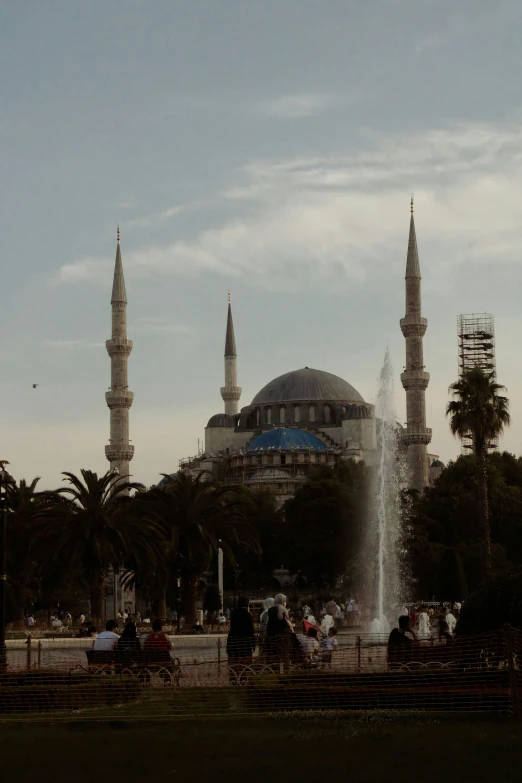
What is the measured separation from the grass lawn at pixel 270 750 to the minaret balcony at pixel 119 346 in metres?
59.8

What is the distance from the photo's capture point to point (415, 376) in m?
67.8

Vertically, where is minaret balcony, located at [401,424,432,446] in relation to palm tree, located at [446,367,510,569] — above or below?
above

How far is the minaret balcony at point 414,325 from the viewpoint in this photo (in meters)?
68.0

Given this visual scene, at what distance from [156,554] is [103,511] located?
2.11m

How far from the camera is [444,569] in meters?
39.6

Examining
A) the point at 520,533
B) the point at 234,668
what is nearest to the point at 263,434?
the point at 520,533

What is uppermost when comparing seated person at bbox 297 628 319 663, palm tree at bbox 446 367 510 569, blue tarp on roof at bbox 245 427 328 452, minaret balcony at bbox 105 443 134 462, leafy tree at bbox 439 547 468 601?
blue tarp on roof at bbox 245 427 328 452

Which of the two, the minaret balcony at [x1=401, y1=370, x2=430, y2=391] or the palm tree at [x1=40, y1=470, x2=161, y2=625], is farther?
the minaret balcony at [x1=401, y1=370, x2=430, y2=391]

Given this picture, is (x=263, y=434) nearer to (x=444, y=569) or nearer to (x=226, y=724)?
(x=444, y=569)

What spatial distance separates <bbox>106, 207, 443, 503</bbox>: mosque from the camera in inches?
2702

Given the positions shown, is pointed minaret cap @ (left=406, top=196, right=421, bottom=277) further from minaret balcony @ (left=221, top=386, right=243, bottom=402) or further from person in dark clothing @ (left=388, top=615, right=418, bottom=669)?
person in dark clothing @ (left=388, top=615, right=418, bottom=669)

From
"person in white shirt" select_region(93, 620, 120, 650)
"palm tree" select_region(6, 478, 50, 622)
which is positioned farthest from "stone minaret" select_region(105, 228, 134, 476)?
"person in white shirt" select_region(93, 620, 120, 650)

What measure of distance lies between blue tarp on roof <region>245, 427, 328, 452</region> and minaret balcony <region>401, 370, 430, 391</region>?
753 inches

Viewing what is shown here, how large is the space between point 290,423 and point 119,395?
27.2 metres
